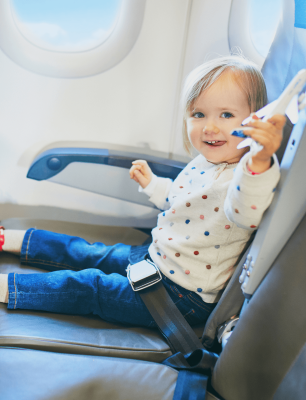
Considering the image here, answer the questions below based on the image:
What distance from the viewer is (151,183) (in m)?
1.06

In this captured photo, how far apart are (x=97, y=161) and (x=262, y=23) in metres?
0.70

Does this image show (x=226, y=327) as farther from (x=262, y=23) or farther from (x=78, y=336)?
(x=262, y=23)

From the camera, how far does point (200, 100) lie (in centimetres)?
82

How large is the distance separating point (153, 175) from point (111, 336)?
1.67 feet

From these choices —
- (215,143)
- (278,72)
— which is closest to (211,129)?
(215,143)

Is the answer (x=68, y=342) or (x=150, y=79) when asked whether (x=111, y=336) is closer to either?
(x=68, y=342)

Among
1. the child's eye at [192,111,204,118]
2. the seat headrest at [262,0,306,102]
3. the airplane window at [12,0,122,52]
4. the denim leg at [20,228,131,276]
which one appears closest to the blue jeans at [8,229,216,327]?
the denim leg at [20,228,131,276]

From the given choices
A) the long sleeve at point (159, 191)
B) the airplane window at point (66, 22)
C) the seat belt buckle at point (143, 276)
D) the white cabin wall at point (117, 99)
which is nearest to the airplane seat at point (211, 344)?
the seat belt buckle at point (143, 276)

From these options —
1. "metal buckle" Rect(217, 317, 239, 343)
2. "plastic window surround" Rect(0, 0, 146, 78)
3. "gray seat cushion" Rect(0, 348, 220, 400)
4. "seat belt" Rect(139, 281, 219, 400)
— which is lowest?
"gray seat cushion" Rect(0, 348, 220, 400)

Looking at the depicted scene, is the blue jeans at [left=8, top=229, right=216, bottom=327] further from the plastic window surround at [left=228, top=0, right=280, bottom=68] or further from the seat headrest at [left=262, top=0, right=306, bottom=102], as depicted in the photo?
the plastic window surround at [left=228, top=0, right=280, bottom=68]

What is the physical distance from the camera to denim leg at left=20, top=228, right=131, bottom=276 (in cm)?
102

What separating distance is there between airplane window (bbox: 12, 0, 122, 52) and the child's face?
627 mm

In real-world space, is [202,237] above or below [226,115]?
below

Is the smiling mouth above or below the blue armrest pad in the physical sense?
above
